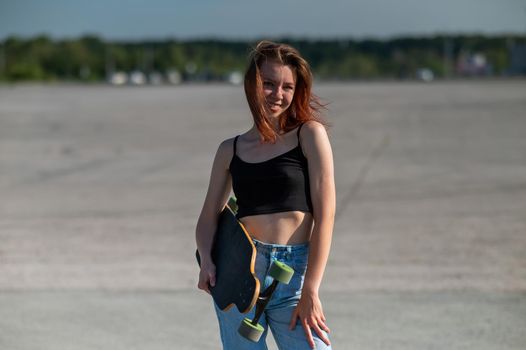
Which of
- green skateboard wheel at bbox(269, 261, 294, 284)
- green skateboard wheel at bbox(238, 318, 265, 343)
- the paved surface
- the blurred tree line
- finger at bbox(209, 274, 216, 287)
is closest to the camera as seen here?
green skateboard wheel at bbox(269, 261, 294, 284)

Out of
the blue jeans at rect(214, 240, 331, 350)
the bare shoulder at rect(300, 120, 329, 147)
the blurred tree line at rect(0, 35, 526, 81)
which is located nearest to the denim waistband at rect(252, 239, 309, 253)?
the blue jeans at rect(214, 240, 331, 350)

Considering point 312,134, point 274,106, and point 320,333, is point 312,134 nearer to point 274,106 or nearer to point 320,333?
point 274,106

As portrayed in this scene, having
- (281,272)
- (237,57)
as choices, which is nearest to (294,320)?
(281,272)

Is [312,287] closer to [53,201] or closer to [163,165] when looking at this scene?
[53,201]

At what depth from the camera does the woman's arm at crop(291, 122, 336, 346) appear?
9.78 ft

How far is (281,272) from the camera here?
2.91 metres

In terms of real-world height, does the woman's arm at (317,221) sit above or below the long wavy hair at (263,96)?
below

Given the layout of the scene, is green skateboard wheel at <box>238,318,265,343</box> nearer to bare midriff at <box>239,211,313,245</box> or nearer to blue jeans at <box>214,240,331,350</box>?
blue jeans at <box>214,240,331,350</box>

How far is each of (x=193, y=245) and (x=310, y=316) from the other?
5754 mm

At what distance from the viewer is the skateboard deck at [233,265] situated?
2.96m

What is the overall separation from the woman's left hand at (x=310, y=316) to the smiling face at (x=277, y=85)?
24.9 inches

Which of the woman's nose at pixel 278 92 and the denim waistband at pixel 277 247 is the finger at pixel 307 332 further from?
the woman's nose at pixel 278 92

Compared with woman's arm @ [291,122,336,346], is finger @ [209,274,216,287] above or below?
below

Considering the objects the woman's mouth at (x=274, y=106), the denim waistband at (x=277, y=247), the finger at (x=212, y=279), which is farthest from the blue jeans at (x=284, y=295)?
the woman's mouth at (x=274, y=106)
